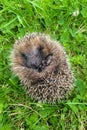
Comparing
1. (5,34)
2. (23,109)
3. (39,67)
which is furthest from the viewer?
(5,34)

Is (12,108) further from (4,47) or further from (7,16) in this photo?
(7,16)

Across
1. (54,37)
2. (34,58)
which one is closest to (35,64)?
(34,58)

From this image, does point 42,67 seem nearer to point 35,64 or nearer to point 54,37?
point 35,64

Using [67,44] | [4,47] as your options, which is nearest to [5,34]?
[4,47]

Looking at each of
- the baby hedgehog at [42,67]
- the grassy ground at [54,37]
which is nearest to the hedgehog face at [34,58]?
the baby hedgehog at [42,67]

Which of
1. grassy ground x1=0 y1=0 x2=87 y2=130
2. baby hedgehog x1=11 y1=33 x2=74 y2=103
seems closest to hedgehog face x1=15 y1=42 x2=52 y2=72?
baby hedgehog x1=11 y1=33 x2=74 y2=103

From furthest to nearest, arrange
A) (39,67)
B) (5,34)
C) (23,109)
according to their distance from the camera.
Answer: (5,34) < (23,109) < (39,67)
